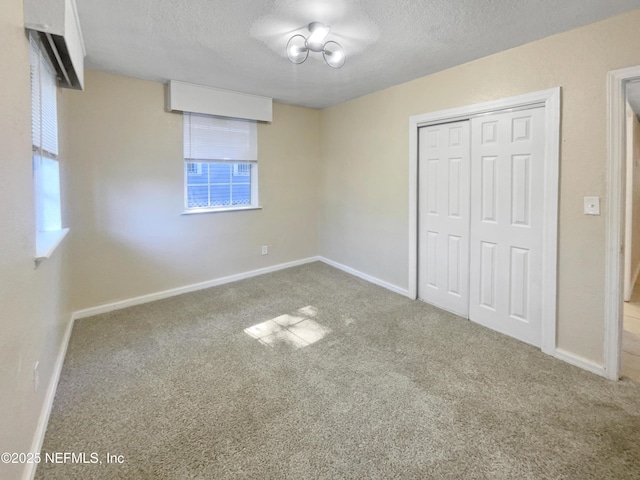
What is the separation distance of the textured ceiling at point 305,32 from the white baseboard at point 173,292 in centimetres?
230

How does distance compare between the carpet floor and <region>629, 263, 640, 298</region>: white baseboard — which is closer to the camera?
the carpet floor

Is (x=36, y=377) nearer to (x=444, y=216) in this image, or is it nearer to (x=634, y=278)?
(x=444, y=216)

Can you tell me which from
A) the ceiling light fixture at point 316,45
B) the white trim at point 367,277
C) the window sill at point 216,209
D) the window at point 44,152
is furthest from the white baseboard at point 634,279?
the window at point 44,152

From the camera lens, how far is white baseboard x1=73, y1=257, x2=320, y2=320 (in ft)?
10.7

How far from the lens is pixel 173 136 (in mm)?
3623

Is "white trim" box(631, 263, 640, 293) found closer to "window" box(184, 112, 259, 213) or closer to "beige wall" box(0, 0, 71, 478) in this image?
"window" box(184, 112, 259, 213)

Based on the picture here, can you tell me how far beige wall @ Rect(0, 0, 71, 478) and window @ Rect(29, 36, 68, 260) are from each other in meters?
0.23

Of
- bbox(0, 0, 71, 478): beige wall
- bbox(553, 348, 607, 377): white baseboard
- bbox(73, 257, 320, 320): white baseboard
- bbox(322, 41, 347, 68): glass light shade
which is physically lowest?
bbox(553, 348, 607, 377): white baseboard

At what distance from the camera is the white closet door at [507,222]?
2551mm

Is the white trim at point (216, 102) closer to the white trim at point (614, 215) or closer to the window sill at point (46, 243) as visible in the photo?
the window sill at point (46, 243)

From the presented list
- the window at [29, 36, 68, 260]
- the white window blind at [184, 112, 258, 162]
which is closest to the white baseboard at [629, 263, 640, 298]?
the white window blind at [184, 112, 258, 162]

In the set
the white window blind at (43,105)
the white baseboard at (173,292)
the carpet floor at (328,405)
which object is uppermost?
the white window blind at (43,105)

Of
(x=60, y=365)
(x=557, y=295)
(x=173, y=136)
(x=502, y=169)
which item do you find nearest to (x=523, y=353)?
(x=557, y=295)

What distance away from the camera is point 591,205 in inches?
87.0
